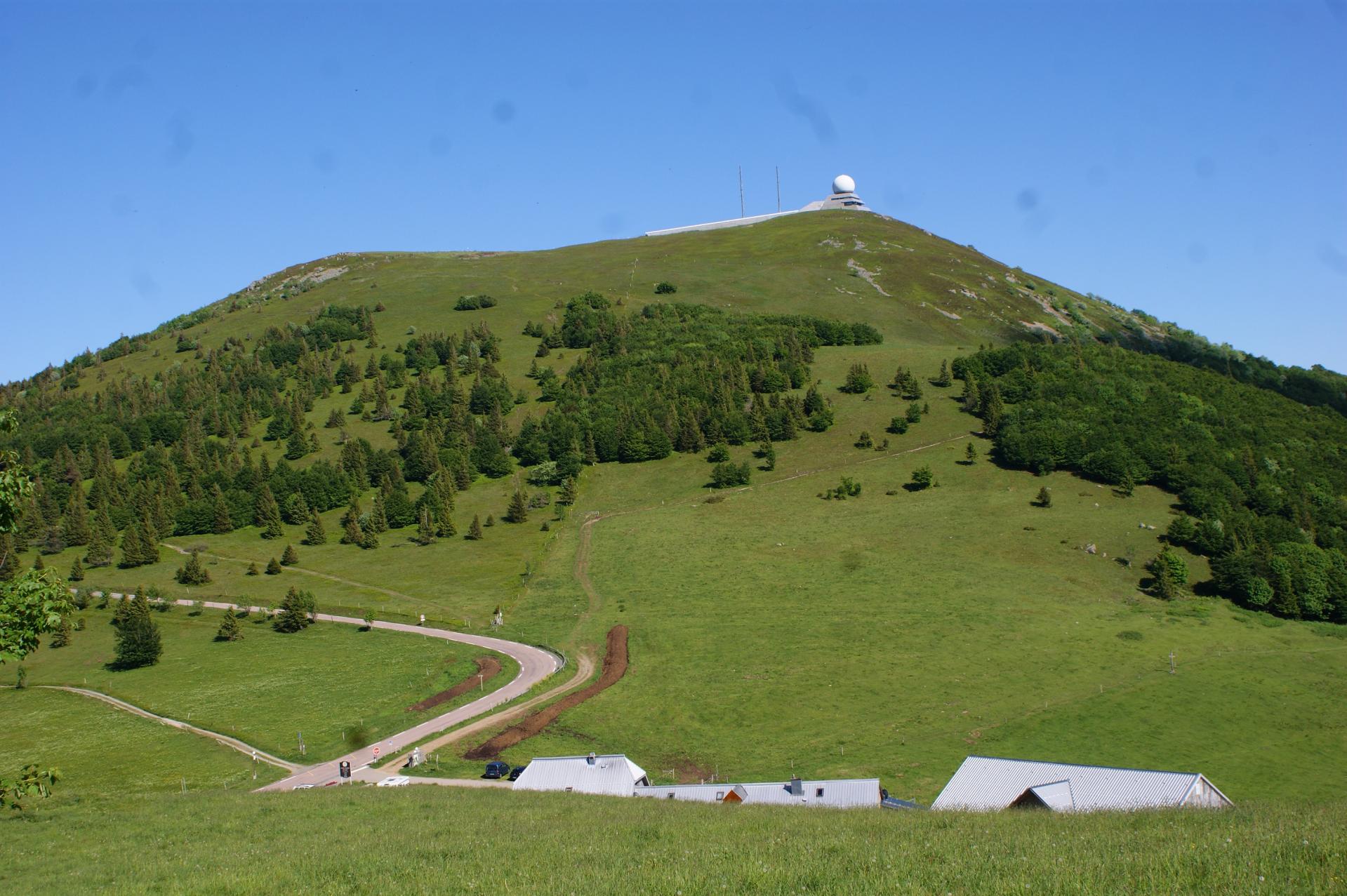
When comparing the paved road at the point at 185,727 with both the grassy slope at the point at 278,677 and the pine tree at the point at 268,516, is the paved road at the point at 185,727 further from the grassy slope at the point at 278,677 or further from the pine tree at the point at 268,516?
the pine tree at the point at 268,516

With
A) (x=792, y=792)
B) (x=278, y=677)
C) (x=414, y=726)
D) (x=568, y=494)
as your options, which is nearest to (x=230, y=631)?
(x=278, y=677)

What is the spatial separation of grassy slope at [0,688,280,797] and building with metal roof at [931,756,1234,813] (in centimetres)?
3328

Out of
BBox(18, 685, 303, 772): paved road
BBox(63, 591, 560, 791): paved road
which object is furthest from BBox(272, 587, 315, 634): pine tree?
BBox(18, 685, 303, 772): paved road

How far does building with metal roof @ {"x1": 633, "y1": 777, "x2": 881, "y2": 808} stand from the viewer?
37281 mm

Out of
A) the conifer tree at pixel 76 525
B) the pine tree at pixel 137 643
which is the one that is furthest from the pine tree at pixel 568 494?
the conifer tree at pixel 76 525

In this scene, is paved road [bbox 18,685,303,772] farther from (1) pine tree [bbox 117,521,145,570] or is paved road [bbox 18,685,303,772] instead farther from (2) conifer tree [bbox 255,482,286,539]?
(2) conifer tree [bbox 255,482,286,539]

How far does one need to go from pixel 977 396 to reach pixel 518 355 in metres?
77.9

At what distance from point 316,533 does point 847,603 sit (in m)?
62.1

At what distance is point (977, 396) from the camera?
12312 centimetres

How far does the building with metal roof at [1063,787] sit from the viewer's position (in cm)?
3219

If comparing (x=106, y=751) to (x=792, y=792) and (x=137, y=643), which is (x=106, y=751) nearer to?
(x=137, y=643)

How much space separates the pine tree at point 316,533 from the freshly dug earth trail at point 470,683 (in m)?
45.7

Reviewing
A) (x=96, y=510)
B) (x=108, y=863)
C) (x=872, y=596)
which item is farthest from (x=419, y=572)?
(x=108, y=863)

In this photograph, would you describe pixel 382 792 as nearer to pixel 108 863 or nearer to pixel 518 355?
pixel 108 863
